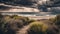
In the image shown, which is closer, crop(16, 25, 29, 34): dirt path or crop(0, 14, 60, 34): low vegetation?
crop(0, 14, 60, 34): low vegetation

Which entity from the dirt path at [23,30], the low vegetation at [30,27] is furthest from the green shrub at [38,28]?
the dirt path at [23,30]

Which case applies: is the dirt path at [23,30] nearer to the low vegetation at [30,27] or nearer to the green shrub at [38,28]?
the low vegetation at [30,27]

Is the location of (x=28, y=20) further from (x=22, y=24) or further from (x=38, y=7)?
(x=38, y=7)

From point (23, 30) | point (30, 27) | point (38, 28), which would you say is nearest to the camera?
point (38, 28)

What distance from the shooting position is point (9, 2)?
150 ft

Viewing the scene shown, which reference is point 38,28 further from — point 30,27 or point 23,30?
point 23,30

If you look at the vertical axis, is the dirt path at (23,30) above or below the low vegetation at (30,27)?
below

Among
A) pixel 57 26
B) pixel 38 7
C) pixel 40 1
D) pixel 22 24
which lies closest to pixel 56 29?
pixel 57 26

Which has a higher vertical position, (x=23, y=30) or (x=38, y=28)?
(x=38, y=28)

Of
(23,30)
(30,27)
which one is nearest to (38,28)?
(30,27)

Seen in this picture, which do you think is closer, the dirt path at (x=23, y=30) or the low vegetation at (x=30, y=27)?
the low vegetation at (x=30, y=27)

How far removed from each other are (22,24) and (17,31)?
183cm

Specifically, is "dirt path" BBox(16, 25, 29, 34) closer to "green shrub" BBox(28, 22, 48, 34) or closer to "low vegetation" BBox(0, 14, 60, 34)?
"low vegetation" BBox(0, 14, 60, 34)

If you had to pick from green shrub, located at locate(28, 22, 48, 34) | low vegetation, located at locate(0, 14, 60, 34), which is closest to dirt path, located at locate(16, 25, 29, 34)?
low vegetation, located at locate(0, 14, 60, 34)
